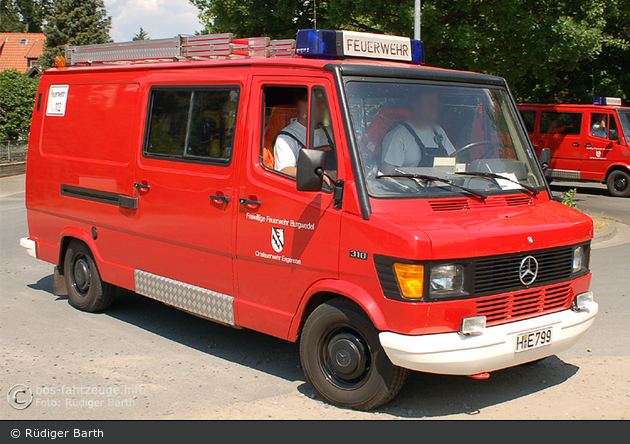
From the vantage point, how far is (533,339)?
4.70 m

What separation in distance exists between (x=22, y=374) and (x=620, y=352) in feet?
16.3

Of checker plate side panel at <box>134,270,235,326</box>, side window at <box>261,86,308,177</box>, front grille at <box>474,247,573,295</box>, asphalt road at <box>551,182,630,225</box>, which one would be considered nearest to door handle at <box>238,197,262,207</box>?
side window at <box>261,86,308,177</box>

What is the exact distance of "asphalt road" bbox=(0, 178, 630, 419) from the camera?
4.86 metres

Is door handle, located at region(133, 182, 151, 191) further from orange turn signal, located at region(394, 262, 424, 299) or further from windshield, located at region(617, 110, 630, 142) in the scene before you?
windshield, located at region(617, 110, 630, 142)

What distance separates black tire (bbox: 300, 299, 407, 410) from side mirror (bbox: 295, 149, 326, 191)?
848mm

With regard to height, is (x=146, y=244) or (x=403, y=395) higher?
(x=146, y=244)

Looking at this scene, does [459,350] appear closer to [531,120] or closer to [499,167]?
[499,167]

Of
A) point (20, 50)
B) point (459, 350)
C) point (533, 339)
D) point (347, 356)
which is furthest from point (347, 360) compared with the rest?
point (20, 50)

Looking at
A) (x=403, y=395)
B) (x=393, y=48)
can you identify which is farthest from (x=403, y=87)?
(x=403, y=395)

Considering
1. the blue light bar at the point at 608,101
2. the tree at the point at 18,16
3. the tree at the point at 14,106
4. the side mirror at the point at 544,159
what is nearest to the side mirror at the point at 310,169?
the side mirror at the point at 544,159
